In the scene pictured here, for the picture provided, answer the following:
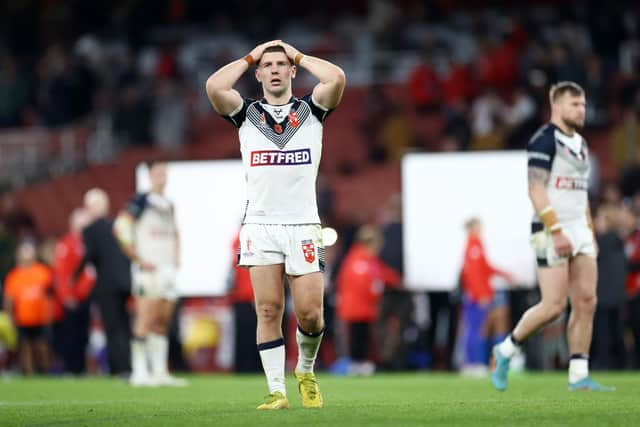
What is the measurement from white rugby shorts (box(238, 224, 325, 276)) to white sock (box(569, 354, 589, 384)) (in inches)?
132

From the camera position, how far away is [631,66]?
2592cm

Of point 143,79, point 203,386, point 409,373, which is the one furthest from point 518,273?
point 143,79

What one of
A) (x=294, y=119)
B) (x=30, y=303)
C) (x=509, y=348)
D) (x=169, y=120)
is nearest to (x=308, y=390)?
(x=294, y=119)

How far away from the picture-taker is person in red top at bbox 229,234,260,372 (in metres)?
21.0

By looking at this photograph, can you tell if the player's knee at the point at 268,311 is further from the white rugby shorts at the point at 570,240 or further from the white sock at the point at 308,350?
the white rugby shorts at the point at 570,240

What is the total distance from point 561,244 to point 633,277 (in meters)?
7.68

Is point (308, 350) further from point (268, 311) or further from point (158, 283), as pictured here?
point (158, 283)

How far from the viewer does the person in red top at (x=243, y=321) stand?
2100 cm

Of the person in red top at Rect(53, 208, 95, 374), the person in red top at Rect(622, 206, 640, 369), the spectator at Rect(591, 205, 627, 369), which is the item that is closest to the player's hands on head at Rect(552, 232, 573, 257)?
the spectator at Rect(591, 205, 627, 369)

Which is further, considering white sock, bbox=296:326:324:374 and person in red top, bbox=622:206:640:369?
person in red top, bbox=622:206:640:369

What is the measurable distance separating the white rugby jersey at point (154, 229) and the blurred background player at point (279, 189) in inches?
241

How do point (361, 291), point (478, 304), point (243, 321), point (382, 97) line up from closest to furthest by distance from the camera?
point (478, 304)
point (361, 291)
point (243, 321)
point (382, 97)

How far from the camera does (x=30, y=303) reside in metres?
21.4

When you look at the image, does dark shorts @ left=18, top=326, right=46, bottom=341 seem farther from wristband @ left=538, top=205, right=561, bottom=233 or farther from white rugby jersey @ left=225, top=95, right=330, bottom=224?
white rugby jersey @ left=225, top=95, right=330, bottom=224
